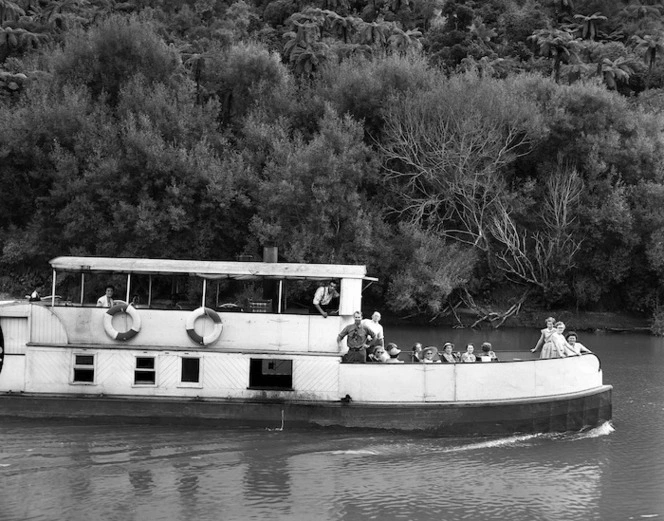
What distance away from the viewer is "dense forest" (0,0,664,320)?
41.9m

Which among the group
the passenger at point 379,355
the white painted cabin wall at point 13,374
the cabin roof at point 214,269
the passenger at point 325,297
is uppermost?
the cabin roof at point 214,269

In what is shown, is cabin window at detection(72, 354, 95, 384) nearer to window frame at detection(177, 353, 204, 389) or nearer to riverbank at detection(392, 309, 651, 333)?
window frame at detection(177, 353, 204, 389)

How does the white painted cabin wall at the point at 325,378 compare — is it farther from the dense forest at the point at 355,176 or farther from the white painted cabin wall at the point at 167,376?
the dense forest at the point at 355,176

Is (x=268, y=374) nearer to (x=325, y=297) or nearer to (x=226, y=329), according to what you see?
(x=226, y=329)

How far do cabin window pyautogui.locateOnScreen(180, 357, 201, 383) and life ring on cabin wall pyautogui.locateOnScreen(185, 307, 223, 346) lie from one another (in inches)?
19.5

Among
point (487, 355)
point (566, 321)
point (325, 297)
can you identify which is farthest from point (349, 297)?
point (566, 321)

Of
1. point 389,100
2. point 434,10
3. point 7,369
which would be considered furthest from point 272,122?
point 434,10

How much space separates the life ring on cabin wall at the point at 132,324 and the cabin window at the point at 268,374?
2.73 metres

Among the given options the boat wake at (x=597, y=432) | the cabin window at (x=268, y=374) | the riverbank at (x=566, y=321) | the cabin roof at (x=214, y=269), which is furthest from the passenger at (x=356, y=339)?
the riverbank at (x=566, y=321)

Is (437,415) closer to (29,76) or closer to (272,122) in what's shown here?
(272,122)

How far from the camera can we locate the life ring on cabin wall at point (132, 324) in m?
19.8

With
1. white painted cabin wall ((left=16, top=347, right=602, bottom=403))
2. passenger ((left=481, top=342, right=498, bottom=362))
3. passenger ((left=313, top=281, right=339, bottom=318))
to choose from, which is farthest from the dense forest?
white painted cabin wall ((left=16, top=347, right=602, bottom=403))

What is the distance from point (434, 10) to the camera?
8388 cm

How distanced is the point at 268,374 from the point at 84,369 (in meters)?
4.19
